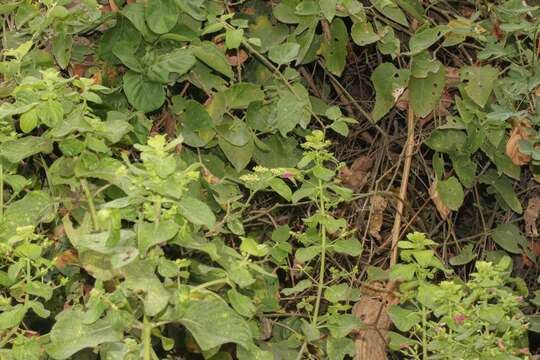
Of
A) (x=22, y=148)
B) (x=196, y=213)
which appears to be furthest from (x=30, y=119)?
(x=196, y=213)

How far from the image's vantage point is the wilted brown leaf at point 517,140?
8.02 feet

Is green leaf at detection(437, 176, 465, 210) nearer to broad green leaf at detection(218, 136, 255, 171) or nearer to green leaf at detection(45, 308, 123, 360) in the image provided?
broad green leaf at detection(218, 136, 255, 171)

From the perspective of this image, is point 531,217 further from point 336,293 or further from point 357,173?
point 336,293

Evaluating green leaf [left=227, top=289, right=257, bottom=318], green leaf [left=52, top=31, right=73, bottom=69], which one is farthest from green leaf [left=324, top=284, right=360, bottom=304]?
green leaf [left=52, top=31, right=73, bottom=69]

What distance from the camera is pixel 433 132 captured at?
98.7 inches

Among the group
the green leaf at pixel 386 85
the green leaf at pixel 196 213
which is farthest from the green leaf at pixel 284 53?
the green leaf at pixel 196 213

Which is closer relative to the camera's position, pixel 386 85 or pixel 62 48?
pixel 62 48

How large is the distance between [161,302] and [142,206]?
0.58ft

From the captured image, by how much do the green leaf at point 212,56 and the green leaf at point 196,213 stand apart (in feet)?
2.60

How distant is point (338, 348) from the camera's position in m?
2.12

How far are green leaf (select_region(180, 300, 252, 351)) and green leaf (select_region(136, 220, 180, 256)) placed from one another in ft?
0.48

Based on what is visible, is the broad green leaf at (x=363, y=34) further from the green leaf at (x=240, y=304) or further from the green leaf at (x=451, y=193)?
the green leaf at (x=240, y=304)

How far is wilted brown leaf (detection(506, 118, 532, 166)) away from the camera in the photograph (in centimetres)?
244

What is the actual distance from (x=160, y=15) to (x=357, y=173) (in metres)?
0.66
